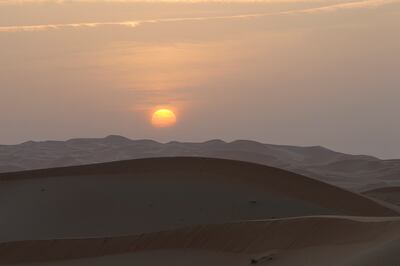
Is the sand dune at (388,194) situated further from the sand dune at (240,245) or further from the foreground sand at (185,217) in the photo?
the sand dune at (240,245)

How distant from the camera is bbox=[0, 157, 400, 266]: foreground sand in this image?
678 centimetres

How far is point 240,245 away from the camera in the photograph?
7113 mm

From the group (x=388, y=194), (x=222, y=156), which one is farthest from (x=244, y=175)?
(x=222, y=156)

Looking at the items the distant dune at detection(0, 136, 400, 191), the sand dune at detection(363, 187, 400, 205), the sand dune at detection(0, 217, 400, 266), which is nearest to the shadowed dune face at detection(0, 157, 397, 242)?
the sand dune at detection(0, 217, 400, 266)

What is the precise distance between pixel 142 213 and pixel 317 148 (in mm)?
22854

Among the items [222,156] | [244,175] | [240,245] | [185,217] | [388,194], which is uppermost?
[222,156]

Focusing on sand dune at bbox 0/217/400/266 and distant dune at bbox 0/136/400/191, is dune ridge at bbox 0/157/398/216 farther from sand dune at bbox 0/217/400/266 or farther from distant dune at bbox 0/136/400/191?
distant dune at bbox 0/136/400/191

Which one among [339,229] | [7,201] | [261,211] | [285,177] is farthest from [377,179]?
[339,229]

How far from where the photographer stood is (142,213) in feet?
34.1

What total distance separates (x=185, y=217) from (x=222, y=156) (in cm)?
1606

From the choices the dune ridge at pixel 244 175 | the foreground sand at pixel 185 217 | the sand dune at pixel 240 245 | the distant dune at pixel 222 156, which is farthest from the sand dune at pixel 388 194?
the sand dune at pixel 240 245

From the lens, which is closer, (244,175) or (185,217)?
(185,217)

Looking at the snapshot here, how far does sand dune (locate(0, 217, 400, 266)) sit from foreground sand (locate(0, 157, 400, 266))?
12 mm

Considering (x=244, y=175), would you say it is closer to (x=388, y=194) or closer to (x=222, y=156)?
(x=388, y=194)
